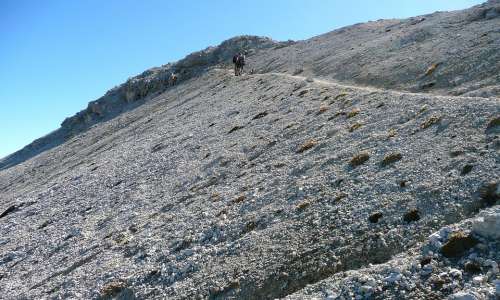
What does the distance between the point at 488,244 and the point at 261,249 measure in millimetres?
9292

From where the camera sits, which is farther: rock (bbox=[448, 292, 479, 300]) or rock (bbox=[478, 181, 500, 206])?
rock (bbox=[478, 181, 500, 206])

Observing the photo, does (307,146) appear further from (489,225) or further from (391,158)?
(489,225)

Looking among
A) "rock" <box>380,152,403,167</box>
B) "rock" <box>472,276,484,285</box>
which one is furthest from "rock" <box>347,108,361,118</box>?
"rock" <box>472,276,484,285</box>

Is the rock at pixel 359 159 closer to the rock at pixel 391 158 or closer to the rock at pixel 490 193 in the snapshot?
the rock at pixel 391 158

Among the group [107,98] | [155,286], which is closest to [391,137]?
[155,286]

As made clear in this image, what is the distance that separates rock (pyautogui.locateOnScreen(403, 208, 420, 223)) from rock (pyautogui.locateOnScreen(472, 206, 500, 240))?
2.85m

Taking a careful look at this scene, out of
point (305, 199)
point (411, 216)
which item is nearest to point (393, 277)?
point (411, 216)

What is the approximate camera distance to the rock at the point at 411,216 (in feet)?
59.3

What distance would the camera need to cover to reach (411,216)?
1828 centimetres

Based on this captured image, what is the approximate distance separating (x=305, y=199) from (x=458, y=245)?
9458 millimetres

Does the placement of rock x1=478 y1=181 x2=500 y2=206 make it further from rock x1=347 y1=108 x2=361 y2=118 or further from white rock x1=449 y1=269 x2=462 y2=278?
rock x1=347 y1=108 x2=361 y2=118

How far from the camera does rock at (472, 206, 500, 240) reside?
14.8 meters

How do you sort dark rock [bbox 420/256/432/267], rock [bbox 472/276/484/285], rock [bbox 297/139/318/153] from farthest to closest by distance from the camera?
1. rock [bbox 297/139/318/153]
2. dark rock [bbox 420/256/432/267]
3. rock [bbox 472/276/484/285]

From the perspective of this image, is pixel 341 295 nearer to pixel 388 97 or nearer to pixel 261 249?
pixel 261 249
